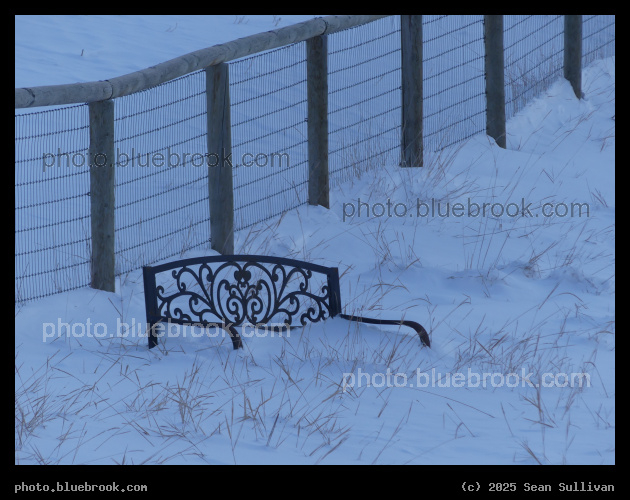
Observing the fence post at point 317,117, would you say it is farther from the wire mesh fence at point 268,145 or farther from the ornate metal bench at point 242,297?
the ornate metal bench at point 242,297

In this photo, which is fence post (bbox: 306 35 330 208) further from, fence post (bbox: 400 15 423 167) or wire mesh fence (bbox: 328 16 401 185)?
fence post (bbox: 400 15 423 167)

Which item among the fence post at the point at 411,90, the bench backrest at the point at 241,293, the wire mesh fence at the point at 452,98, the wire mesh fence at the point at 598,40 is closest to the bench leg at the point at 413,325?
the bench backrest at the point at 241,293

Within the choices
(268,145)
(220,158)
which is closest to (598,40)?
(268,145)

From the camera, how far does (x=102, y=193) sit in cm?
494

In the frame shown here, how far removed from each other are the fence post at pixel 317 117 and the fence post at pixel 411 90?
0.77 m

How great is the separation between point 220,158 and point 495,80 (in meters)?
2.88

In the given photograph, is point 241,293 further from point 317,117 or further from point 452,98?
point 452,98

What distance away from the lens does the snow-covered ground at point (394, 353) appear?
137 inches

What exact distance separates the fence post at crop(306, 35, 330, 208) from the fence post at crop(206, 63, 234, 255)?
0.77 m

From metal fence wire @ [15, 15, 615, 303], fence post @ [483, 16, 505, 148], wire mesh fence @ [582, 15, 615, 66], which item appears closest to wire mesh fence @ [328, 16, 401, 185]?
metal fence wire @ [15, 15, 615, 303]

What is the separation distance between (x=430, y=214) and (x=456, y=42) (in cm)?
562

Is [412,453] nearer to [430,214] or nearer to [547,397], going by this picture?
[547,397]

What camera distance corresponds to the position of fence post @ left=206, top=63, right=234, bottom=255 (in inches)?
216

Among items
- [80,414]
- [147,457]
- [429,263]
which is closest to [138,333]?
[80,414]
